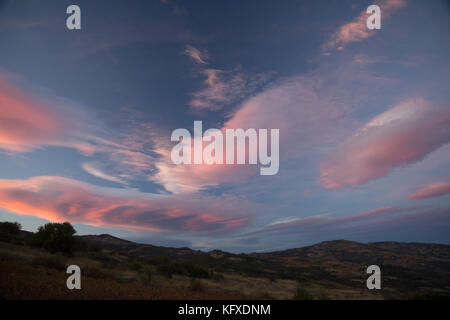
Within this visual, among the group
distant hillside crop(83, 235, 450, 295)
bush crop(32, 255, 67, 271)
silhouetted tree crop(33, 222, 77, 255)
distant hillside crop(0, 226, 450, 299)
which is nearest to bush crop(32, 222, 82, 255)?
silhouetted tree crop(33, 222, 77, 255)

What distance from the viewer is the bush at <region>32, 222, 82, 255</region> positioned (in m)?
27.2

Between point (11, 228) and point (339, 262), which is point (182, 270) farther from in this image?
point (339, 262)

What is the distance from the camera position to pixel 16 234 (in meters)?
33.2

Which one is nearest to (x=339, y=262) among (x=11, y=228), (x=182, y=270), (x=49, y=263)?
(x=182, y=270)

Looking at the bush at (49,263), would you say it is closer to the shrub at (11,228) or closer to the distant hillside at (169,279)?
the distant hillside at (169,279)

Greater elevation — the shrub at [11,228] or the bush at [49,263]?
the shrub at [11,228]

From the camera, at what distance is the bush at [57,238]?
27234 mm

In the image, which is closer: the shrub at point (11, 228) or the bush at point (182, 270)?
the bush at point (182, 270)

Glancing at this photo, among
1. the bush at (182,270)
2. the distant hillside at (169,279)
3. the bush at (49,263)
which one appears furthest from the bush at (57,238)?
the bush at (182,270)

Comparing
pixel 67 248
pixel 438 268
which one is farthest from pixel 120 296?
pixel 438 268

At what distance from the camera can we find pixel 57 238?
27.7 m

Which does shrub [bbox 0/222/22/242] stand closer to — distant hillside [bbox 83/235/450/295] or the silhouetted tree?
the silhouetted tree
